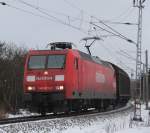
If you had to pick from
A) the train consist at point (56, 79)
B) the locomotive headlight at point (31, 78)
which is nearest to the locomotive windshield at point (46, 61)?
the train consist at point (56, 79)

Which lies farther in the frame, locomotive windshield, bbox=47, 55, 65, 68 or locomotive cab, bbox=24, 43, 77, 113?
locomotive windshield, bbox=47, 55, 65, 68

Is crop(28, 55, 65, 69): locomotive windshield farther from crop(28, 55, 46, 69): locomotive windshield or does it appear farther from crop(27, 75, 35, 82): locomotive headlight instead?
crop(27, 75, 35, 82): locomotive headlight

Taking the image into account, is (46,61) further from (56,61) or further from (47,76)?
(47,76)

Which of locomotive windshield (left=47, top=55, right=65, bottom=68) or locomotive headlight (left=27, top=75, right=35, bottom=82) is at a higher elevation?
locomotive windshield (left=47, top=55, right=65, bottom=68)

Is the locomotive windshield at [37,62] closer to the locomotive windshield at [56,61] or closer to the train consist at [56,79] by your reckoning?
the train consist at [56,79]

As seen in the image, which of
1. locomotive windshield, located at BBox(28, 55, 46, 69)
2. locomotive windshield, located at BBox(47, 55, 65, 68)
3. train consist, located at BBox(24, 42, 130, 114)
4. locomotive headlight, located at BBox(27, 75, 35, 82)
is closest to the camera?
train consist, located at BBox(24, 42, 130, 114)

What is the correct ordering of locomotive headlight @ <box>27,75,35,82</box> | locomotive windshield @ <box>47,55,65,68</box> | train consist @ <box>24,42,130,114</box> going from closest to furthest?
train consist @ <box>24,42,130,114</box>, locomotive windshield @ <box>47,55,65,68</box>, locomotive headlight @ <box>27,75,35,82</box>

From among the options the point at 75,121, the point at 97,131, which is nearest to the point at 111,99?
the point at 75,121

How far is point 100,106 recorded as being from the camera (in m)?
33.9

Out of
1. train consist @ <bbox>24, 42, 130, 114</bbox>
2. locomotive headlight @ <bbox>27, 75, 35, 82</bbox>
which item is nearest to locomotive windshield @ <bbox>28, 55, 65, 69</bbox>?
train consist @ <bbox>24, 42, 130, 114</bbox>

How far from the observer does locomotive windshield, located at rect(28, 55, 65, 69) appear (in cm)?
2555

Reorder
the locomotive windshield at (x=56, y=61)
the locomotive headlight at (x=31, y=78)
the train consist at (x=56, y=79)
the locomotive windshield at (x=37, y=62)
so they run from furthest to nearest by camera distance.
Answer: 1. the locomotive windshield at (x=37, y=62)
2. the locomotive headlight at (x=31, y=78)
3. the locomotive windshield at (x=56, y=61)
4. the train consist at (x=56, y=79)

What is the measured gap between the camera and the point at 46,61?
25.9 m

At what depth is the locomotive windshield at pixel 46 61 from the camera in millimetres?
25547
